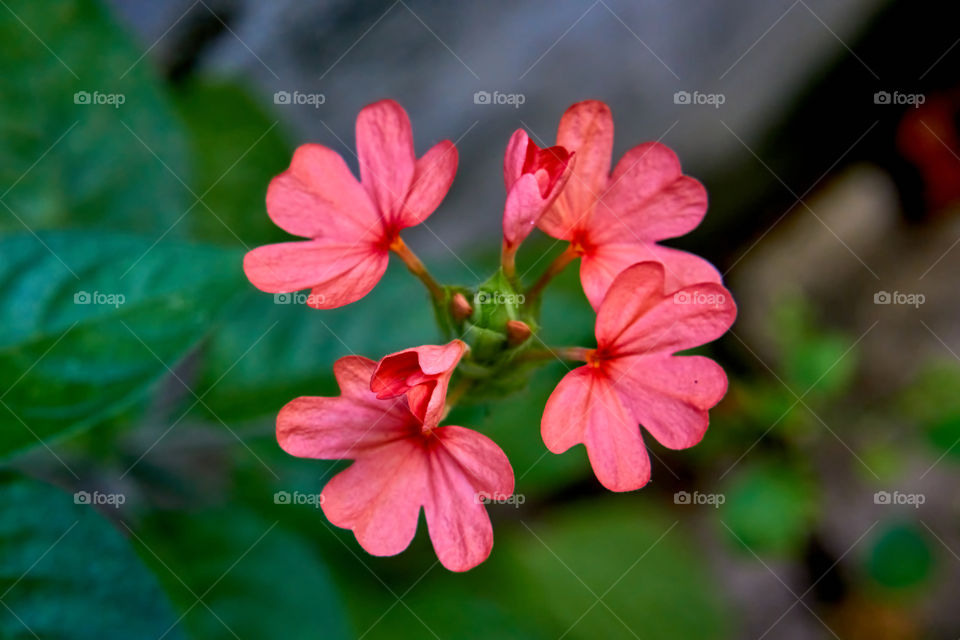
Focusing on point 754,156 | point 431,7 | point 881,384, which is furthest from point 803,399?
point 431,7

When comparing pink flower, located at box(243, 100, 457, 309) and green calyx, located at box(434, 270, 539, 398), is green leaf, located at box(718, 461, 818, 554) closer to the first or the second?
green calyx, located at box(434, 270, 539, 398)

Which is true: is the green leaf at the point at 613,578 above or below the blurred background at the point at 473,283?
below

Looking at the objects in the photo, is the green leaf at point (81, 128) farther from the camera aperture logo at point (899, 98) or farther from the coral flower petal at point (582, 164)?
the camera aperture logo at point (899, 98)

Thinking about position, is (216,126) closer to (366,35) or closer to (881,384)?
(366,35)

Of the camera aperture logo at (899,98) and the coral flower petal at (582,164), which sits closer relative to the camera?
the coral flower petal at (582,164)

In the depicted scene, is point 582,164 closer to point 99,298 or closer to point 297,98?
point 99,298

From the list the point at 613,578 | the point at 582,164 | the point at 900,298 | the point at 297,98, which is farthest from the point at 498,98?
the point at 900,298

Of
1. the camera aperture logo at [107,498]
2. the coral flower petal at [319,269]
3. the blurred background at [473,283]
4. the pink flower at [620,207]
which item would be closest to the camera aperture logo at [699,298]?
the pink flower at [620,207]

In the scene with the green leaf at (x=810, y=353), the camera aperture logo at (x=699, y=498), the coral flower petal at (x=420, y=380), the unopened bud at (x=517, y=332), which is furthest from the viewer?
the camera aperture logo at (x=699, y=498)
